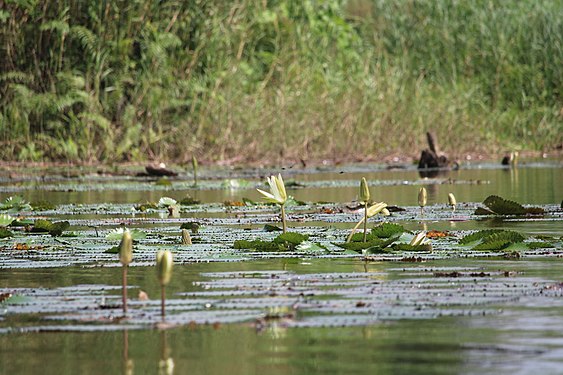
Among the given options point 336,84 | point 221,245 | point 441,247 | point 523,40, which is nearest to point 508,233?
point 441,247

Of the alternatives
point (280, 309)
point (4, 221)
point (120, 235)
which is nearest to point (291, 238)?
point (120, 235)

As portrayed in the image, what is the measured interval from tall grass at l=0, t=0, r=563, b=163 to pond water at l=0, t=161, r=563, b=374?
938cm

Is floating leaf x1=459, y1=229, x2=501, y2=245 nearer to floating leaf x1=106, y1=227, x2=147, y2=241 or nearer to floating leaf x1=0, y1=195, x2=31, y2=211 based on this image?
floating leaf x1=106, y1=227, x2=147, y2=241

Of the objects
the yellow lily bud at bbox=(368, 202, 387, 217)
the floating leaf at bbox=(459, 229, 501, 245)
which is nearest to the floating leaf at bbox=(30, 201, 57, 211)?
the yellow lily bud at bbox=(368, 202, 387, 217)

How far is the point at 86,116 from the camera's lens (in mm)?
15820

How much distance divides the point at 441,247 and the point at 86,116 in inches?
421

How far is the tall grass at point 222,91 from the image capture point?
16.1 m

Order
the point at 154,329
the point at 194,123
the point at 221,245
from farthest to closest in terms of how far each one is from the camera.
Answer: the point at 194,123
the point at 221,245
the point at 154,329

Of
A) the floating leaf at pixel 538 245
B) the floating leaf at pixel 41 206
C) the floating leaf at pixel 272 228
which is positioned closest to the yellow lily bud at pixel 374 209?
the floating leaf at pixel 538 245

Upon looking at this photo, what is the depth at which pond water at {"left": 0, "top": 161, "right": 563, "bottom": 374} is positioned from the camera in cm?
307

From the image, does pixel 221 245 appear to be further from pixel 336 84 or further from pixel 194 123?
pixel 336 84

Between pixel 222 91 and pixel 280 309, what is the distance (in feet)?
44.4

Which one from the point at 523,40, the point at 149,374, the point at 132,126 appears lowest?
the point at 149,374

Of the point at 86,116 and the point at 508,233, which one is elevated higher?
the point at 86,116
